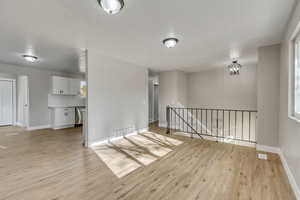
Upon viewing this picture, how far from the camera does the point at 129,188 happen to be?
193 centimetres

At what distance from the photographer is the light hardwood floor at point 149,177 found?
1.81 m

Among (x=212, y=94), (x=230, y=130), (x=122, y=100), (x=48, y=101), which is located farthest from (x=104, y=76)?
(x=230, y=130)

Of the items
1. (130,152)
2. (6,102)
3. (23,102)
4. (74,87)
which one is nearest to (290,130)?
(130,152)

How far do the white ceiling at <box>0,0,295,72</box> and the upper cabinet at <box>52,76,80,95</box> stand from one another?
7.66 ft

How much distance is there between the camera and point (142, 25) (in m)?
2.29

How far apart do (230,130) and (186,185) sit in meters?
4.78

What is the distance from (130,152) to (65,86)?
15.5ft

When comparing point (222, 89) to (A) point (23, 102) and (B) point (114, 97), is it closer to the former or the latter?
(B) point (114, 97)

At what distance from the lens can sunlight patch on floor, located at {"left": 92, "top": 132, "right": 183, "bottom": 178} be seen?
8.43 ft

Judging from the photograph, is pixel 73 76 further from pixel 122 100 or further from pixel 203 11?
pixel 203 11

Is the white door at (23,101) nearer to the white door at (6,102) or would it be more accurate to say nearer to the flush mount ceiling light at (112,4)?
the white door at (6,102)

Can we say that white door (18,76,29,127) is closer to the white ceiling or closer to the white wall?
the white wall

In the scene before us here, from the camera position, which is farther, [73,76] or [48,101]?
[73,76]

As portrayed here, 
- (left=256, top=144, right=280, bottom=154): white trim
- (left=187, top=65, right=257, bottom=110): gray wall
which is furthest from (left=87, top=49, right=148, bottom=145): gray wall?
(left=256, top=144, right=280, bottom=154): white trim
